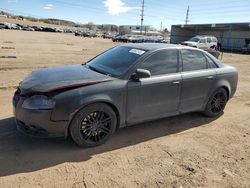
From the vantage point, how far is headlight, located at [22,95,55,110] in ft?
→ 12.2

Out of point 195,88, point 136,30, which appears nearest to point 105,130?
point 195,88

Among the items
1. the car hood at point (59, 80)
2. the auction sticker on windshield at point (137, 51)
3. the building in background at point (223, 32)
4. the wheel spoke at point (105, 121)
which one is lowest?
the wheel spoke at point (105, 121)

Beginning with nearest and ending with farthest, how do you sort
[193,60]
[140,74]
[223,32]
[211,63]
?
1. [140,74]
2. [193,60]
3. [211,63]
4. [223,32]

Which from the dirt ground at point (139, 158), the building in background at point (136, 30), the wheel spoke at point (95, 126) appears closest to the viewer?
the dirt ground at point (139, 158)

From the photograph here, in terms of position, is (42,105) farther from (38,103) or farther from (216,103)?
(216,103)

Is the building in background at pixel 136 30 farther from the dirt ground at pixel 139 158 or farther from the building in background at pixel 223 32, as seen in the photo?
the dirt ground at pixel 139 158

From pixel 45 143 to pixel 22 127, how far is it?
18.1 inches

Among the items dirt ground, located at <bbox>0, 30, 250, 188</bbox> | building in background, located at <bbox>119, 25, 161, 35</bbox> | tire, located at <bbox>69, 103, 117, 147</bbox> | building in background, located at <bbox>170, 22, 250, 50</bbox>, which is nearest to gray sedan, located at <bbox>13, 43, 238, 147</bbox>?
tire, located at <bbox>69, 103, 117, 147</bbox>

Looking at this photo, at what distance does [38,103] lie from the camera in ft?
12.3

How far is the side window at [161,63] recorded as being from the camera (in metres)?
4.66

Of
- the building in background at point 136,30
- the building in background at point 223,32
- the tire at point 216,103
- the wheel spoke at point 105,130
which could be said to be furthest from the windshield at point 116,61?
the building in background at point 136,30

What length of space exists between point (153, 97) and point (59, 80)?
1.61 m

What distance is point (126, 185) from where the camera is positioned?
3256 mm

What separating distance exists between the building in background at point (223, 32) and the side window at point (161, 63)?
39.2m
